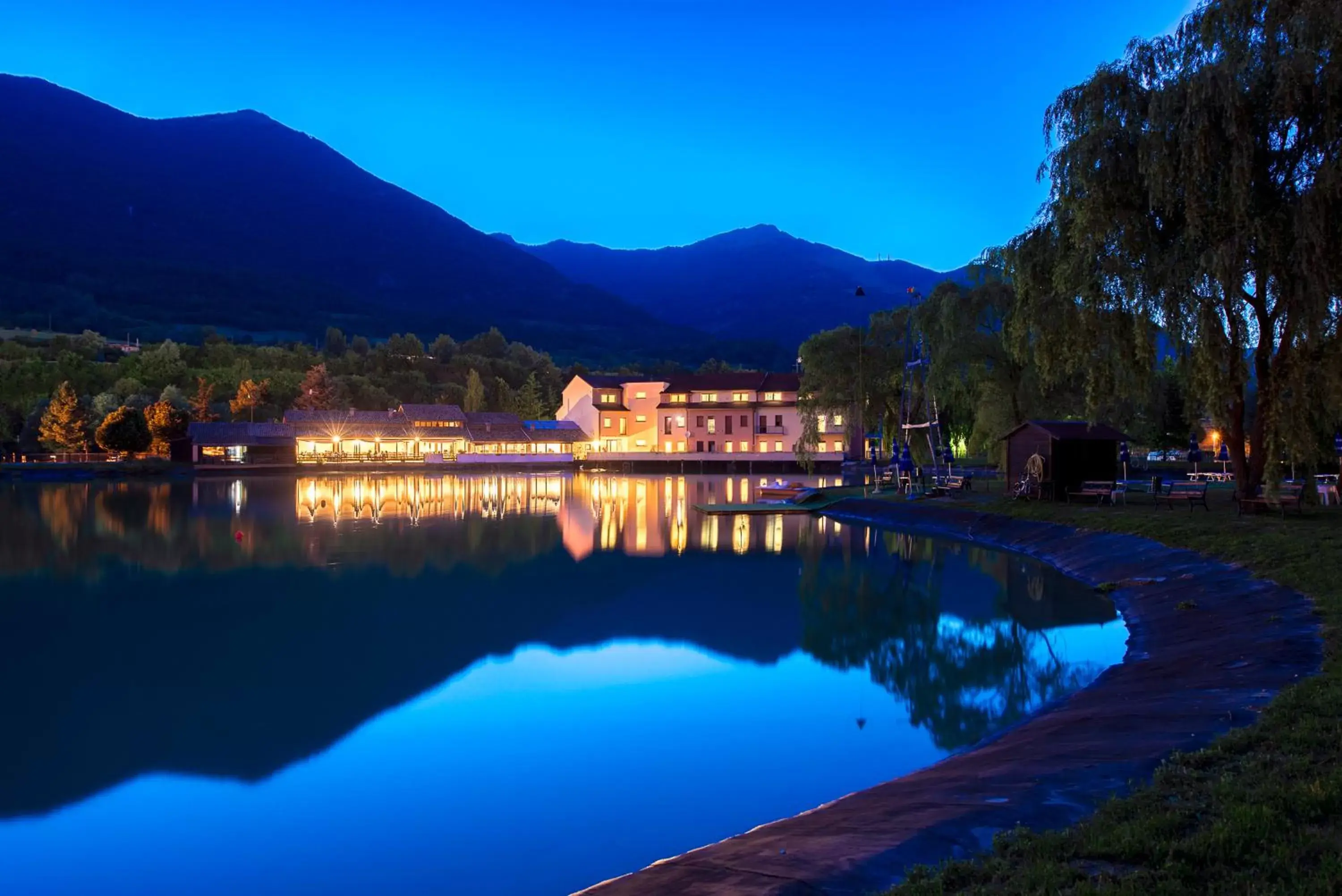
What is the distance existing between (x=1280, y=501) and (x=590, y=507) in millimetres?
30263

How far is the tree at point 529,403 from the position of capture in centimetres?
11512

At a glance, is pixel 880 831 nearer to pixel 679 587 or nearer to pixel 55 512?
pixel 679 587

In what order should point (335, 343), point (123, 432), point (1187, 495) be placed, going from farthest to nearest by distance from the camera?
point (335, 343) → point (123, 432) → point (1187, 495)

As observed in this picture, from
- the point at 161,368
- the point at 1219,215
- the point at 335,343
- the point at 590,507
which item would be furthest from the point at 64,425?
the point at 1219,215

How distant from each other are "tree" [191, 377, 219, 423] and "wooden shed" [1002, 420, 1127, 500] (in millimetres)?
84311

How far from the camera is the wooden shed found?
101 ft

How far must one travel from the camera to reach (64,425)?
8656 centimetres

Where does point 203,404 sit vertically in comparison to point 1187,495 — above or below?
above

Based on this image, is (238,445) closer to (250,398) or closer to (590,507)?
(250,398)

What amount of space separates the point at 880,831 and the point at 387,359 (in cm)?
13067

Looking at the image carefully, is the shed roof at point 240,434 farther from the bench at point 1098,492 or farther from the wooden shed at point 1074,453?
the bench at point 1098,492

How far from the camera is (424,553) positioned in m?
28.6

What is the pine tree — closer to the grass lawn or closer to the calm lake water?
the calm lake water

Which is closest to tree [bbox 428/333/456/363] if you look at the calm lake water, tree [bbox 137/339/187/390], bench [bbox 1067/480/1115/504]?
tree [bbox 137/339/187/390]
